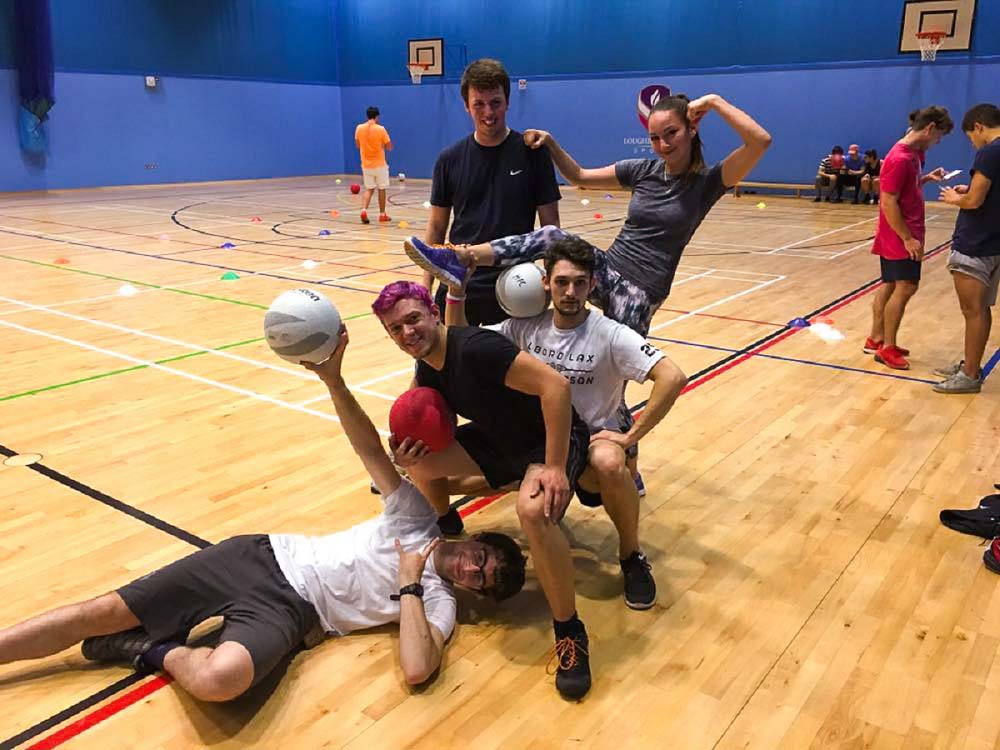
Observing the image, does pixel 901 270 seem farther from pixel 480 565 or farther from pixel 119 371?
pixel 119 371

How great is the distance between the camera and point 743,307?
8.30m

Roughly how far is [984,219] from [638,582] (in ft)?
12.2

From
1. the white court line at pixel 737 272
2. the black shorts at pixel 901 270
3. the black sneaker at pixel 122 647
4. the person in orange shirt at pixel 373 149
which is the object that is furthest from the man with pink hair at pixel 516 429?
the person in orange shirt at pixel 373 149

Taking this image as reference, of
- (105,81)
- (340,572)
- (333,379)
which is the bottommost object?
(340,572)

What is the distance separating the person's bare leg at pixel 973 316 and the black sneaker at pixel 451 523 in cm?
380

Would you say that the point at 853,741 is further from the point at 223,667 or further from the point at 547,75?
the point at 547,75

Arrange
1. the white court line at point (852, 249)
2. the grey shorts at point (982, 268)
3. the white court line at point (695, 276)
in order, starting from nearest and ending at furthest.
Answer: the grey shorts at point (982, 268) < the white court line at point (695, 276) < the white court line at point (852, 249)

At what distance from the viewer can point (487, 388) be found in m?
2.91

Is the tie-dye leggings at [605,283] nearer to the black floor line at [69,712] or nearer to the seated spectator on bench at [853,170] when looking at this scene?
the black floor line at [69,712]

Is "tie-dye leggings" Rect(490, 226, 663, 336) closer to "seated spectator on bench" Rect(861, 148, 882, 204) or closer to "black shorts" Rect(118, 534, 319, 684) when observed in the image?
"black shorts" Rect(118, 534, 319, 684)

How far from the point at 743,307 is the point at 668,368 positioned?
5600 millimetres

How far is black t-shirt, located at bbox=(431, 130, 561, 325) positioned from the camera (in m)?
3.79

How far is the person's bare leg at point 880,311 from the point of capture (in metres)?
6.51

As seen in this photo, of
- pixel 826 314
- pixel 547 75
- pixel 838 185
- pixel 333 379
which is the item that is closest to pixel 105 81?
pixel 547 75
